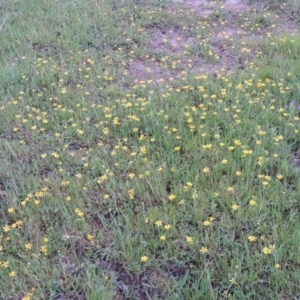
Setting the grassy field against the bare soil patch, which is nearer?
the grassy field

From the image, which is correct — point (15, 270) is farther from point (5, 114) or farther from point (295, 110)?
point (295, 110)

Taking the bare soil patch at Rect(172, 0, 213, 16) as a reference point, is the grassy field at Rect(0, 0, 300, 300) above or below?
below

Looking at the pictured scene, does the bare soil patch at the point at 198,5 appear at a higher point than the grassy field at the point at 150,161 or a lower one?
higher

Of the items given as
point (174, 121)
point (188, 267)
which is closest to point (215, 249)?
point (188, 267)

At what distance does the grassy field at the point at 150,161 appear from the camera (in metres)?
2.57

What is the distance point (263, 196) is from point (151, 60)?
247 centimetres

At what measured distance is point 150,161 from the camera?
338 cm

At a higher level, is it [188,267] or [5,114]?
[5,114]

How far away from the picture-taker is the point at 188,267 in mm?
2602

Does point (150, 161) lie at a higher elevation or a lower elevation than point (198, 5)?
lower

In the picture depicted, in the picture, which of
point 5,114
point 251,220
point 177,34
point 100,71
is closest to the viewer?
point 251,220

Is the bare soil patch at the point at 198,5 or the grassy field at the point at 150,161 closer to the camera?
the grassy field at the point at 150,161

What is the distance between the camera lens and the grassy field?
257 centimetres

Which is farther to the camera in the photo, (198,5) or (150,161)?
(198,5)
